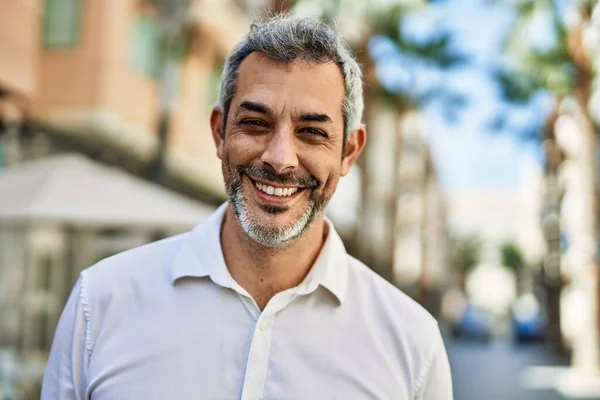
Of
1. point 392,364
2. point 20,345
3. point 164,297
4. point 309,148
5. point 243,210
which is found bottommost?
point 20,345

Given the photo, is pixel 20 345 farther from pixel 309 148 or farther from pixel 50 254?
pixel 309 148

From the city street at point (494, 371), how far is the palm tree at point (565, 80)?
1.72 metres

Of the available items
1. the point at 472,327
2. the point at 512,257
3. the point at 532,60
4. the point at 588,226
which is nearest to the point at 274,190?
the point at 588,226

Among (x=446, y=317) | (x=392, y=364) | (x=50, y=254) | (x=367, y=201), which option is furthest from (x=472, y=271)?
(x=392, y=364)

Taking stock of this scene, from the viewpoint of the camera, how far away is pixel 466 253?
10612 cm

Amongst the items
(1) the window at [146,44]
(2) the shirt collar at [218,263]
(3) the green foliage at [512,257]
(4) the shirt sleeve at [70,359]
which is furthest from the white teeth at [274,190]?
(3) the green foliage at [512,257]

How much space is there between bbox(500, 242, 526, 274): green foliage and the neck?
295ft

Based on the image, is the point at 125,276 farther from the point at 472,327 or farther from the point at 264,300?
the point at 472,327

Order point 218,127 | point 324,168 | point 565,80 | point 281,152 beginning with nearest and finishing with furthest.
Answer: point 281,152, point 324,168, point 218,127, point 565,80

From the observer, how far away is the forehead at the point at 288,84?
7.31 feet

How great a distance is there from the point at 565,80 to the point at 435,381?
2086 centimetres

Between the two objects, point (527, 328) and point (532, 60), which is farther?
point (527, 328)

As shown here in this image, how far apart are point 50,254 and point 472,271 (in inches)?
3713

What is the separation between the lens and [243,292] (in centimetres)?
226
